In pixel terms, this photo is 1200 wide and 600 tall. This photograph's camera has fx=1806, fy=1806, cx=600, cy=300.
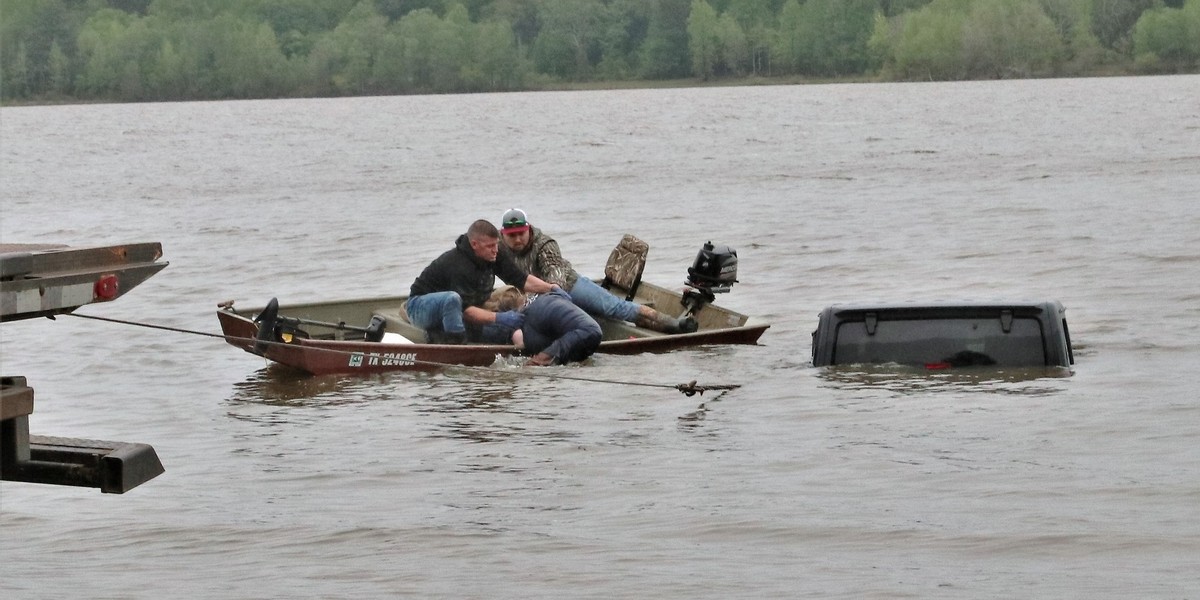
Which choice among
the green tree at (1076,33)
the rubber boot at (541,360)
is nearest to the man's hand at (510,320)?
the rubber boot at (541,360)

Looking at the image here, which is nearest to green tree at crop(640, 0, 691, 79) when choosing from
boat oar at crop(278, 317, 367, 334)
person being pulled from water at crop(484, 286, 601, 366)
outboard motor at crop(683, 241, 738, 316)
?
outboard motor at crop(683, 241, 738, 316)

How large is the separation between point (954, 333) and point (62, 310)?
8.22m

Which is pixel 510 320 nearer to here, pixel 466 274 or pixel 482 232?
pixel 466 274

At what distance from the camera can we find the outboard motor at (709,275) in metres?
15.7

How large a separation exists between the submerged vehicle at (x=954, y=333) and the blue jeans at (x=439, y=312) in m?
3.13

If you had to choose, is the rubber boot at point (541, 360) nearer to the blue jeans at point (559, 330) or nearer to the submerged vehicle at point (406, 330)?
the blue jeans at point (559, 330)

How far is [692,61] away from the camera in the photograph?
165 meters

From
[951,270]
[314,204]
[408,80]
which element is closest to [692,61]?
[408,80]

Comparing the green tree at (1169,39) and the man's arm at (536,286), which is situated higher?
the green tree at (1169,39)

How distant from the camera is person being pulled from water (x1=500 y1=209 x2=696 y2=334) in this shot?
1514 centimetres

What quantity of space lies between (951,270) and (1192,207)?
389 inches

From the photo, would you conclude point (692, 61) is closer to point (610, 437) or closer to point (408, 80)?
point (408, 80)

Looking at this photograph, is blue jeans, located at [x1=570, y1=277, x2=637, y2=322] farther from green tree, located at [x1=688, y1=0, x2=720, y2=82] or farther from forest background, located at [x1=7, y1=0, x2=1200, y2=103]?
green tree, located at [x1=688, y1=0, x2=720, y2=82]

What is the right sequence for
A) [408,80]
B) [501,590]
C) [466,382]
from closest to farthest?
[501,590]
[466,382]
[408,80]
